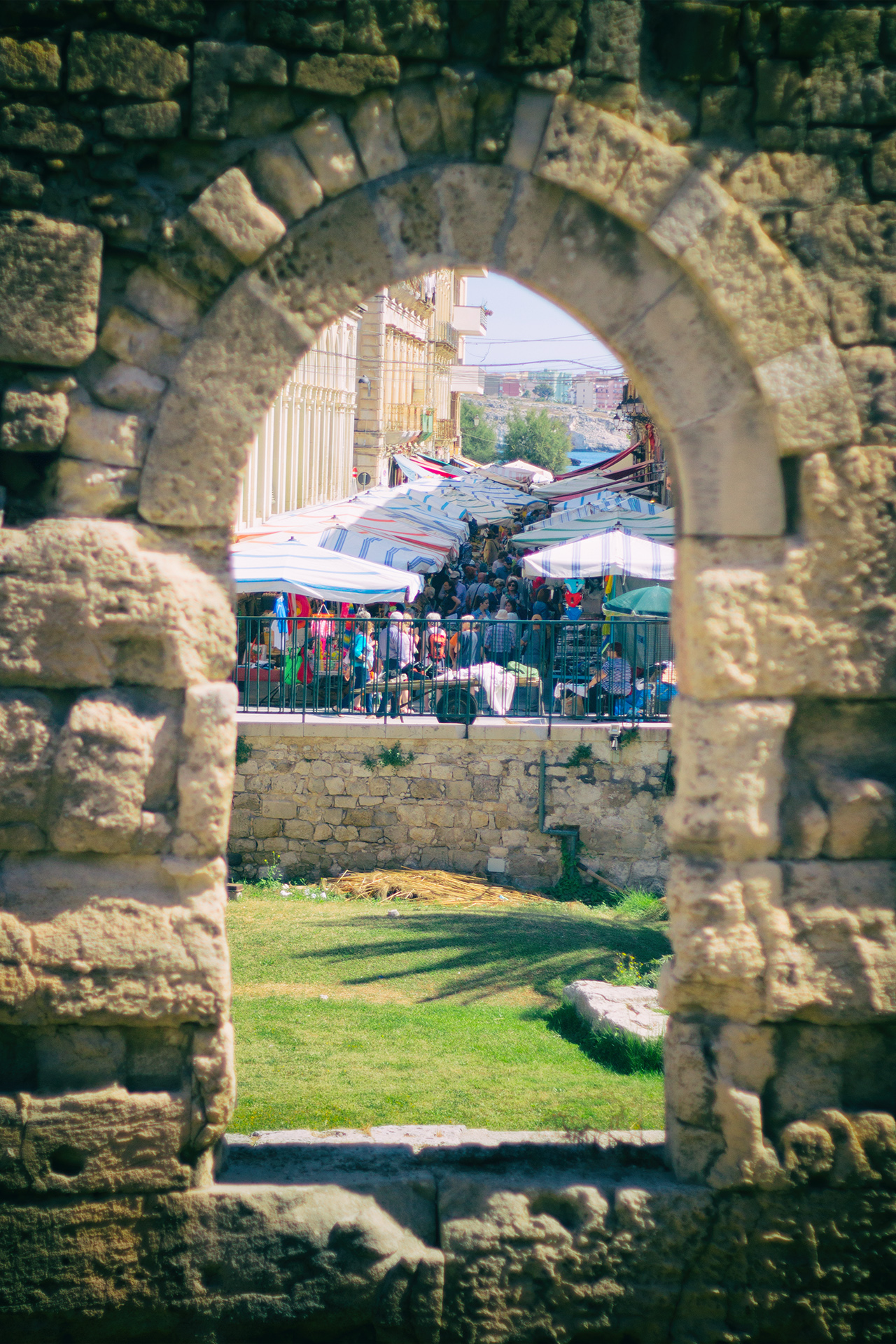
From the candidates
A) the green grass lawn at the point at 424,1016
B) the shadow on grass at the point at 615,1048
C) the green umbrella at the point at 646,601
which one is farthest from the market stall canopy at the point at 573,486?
the shadow on grass at the point at 615,1048

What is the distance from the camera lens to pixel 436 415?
54188 millimetres

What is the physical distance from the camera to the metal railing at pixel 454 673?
11555mm

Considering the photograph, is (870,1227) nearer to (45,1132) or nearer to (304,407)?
(45,1132)

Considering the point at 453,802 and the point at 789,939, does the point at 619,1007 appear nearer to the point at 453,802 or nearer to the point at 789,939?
the point at 789,939

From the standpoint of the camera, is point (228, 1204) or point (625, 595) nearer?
point (228, 1204)

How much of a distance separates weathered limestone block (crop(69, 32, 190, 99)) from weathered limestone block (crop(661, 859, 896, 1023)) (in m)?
2.72

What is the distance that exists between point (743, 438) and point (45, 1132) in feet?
9.53

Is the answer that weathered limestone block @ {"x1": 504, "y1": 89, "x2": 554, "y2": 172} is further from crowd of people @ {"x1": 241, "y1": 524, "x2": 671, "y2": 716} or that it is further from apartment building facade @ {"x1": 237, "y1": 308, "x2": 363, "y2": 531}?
apartment building facade @ {"x1": 237, "y1": 308, "x2": 363, "y2": 531}

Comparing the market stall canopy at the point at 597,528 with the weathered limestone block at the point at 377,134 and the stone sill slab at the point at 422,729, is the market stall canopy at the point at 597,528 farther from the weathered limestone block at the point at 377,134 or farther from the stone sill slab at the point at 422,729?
the weathered limestone block at the point at 377,134

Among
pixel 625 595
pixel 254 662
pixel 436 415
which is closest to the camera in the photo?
pixel 254 662

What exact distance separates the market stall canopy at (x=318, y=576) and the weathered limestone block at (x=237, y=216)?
8.24 meters

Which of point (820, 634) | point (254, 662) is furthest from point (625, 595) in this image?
point (820, 634)

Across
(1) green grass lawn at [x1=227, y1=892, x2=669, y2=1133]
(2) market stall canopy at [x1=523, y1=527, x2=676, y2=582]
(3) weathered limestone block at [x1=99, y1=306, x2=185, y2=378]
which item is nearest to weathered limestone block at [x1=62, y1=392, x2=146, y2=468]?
(3) weathered limestone block at [x1=99, y1=306, x2=185, y2=378]

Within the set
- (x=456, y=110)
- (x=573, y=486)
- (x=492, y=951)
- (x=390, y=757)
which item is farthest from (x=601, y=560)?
(x=573, y=486)
